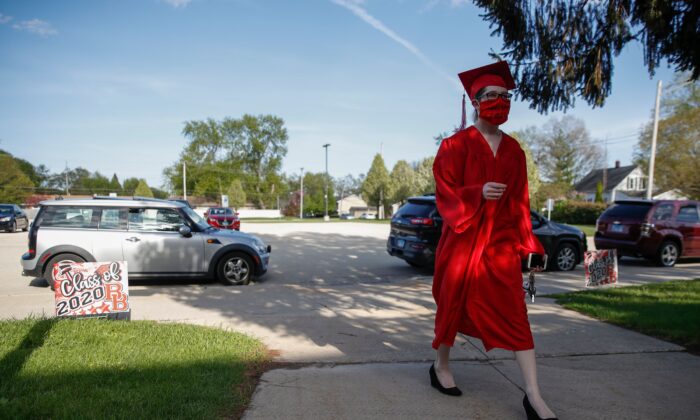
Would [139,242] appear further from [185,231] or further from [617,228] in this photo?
[617,228]

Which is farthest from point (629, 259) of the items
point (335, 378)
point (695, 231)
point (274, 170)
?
point (274, 170)

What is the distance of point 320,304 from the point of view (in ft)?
20.9

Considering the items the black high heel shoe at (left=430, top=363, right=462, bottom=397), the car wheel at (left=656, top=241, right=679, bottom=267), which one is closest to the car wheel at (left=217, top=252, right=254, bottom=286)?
the black high heel shoe at (left=430, top=363, right=462, bottom=397)

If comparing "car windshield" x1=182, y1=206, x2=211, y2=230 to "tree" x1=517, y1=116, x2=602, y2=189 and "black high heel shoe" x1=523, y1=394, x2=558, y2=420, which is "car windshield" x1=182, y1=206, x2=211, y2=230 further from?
"tree" x1=517, y1=116, x2=602, y2=189

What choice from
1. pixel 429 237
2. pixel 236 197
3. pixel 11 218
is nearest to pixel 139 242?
pixel 429 237

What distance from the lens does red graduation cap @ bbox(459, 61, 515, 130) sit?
9.86ft

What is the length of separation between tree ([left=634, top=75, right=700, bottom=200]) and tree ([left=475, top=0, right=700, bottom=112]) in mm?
32339

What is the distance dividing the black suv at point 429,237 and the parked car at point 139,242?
125 inches

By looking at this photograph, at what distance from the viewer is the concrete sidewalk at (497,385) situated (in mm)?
2875

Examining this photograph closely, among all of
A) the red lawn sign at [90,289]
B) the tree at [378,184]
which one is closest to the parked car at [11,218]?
the red lawn sign at [90,289]

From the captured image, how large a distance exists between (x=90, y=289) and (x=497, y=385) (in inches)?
166

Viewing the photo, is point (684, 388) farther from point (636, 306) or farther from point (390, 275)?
point (390, 275)

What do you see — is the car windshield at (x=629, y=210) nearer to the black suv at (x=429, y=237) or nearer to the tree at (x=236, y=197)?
the black suv at (x=429, y=237)

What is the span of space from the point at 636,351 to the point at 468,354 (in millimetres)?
1677
